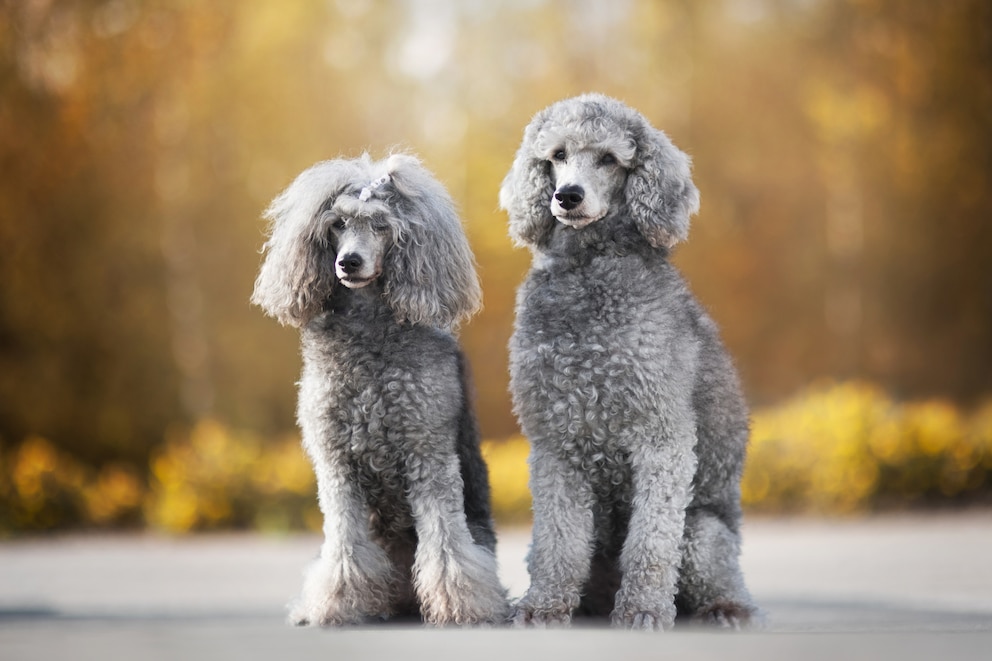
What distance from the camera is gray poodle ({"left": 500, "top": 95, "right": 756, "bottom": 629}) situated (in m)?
2.93

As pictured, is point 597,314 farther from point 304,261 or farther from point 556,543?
point 304,261

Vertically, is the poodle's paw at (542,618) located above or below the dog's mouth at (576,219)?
below

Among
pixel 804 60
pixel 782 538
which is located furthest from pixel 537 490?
pixel 804 60

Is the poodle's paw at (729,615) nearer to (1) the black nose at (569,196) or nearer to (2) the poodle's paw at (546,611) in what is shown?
(2) the poodle's paw at (546,611)

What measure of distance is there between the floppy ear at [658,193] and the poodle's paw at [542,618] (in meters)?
1.07

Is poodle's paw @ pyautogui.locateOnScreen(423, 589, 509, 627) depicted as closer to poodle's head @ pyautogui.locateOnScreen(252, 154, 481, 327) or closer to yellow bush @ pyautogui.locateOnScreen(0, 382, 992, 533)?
poodle's head @ pyautogui.locateOnScreen(252, 154, 481, 327)

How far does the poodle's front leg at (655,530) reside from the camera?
286 centimetres

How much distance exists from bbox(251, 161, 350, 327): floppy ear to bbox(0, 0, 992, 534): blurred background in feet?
16.9

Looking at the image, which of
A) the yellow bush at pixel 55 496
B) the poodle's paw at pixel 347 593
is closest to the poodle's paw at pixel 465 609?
the poodle's paw at pixel 347 593

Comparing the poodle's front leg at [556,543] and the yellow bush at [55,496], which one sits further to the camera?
the yellow bush at [55,496]

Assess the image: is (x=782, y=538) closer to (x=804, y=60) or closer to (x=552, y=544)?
(x=552, y=544)

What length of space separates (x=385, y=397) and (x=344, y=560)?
1.57 feet

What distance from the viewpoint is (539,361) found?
118 inches

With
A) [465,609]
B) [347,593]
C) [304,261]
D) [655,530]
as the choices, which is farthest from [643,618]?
[304,261]
